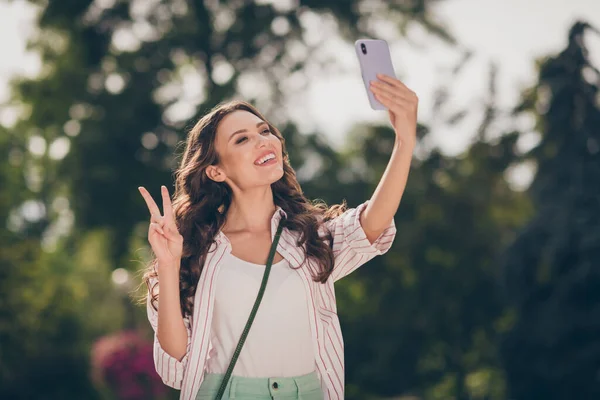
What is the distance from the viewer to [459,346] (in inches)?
468

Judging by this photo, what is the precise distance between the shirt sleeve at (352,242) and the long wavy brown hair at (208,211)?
0.16 feet

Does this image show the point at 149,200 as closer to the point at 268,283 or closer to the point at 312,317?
the point at 268,283

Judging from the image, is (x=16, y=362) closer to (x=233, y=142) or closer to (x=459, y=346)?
(x=459, y=346)

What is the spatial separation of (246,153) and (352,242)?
594mm

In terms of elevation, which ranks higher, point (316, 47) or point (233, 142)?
point (316, 47)

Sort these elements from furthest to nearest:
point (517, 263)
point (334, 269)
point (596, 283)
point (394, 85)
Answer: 1. point (517, 263)
2. point (596, 283)
3. point (334, 269)
4. point (394, 85)

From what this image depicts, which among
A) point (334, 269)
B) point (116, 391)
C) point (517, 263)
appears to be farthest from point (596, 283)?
point (116, 391)

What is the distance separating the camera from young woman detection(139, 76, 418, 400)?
131 inches

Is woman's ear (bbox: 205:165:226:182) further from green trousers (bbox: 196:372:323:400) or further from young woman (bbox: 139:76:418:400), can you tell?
green trousers (bbox: 196:372:323:400)

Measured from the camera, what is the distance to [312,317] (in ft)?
11.2

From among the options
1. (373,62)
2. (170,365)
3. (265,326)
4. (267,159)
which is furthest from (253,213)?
(373,62)

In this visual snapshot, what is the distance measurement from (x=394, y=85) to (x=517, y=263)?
23.8 feet

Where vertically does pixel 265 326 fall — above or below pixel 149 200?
below

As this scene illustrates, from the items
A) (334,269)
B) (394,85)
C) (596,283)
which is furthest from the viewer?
(596,283)
